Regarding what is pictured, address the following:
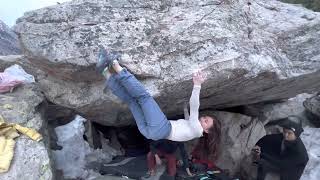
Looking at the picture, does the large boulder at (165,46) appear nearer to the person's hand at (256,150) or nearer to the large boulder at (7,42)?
the person's hand at (256,150)

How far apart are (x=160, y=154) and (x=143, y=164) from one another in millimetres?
Answer: 347

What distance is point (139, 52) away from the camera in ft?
20.6

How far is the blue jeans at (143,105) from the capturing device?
5.68 metres

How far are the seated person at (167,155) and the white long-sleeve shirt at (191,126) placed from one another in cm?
124

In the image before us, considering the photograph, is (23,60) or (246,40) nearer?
(246,40)

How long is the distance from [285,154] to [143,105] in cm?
251

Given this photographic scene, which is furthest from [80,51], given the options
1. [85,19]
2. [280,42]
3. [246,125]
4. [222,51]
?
[246,125]

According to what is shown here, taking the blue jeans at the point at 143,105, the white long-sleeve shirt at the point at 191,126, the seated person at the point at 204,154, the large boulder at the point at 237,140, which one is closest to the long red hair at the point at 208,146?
the seated person at the point at 204,154

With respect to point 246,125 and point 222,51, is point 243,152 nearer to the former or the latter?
point 246,125

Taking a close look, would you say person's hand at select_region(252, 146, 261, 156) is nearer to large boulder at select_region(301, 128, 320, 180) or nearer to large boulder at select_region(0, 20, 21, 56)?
large boulder at select_region(301, 128, 320, 180)

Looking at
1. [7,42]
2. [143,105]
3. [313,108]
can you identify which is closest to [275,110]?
[313,108]

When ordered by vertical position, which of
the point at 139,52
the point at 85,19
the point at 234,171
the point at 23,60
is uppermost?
the point at 85,19

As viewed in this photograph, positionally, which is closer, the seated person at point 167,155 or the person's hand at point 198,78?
the person's hand at point 198,78

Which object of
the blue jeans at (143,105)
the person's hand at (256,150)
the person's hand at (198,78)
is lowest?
the person's hand at (256,150)
